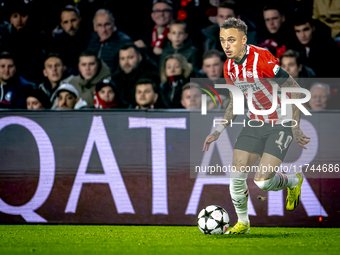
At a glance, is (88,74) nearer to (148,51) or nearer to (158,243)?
(148,51)

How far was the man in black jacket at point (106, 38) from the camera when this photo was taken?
21.9ft

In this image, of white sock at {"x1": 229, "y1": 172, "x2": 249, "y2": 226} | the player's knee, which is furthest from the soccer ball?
the player's knee

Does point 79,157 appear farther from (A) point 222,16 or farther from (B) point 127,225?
(A) point 222,16

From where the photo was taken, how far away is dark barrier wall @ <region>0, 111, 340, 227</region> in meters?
5.40

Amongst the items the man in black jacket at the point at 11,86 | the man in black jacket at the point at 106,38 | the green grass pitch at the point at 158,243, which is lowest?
the green grass pitch at the point at 158,243

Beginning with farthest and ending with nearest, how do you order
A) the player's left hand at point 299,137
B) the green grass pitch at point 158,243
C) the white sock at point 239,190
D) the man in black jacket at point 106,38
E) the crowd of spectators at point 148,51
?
the man in black jacket at point 106,38 < the crowd of spectators at point 148,51 < the white sock at point 239,190 < the player's left hand at point 299,137 < the green grass pitch at point 158,243

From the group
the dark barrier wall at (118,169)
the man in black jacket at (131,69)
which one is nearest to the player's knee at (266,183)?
the dark barrier wall at (118,169)

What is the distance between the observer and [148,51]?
661cm

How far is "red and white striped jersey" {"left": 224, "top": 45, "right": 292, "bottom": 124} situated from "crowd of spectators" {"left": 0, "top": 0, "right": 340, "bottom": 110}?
1805 millimetres

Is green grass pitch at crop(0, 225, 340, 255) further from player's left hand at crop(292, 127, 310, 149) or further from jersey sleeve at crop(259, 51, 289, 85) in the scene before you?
jersey sleeve at crop(259, 51, 289, 85)

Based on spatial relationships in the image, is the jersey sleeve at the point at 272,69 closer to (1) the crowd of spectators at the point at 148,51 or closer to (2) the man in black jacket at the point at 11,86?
(1) the crowd of spectators at the point at 148,51

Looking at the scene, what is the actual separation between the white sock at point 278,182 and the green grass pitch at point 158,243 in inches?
19.4

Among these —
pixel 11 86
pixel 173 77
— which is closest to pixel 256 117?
pixel 173 77

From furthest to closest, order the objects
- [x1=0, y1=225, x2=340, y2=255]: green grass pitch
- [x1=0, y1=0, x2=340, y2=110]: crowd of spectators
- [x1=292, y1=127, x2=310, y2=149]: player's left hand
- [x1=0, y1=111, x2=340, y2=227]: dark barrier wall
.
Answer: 1. [x1=0, y1=0, x2=340, y2=110]: crowd of spectators
2. [x1=0, y1=111, x2=340, y2=227]: dark barrier wall
3. [x1=292, y1=127, x2=310, y2=149]: player's left hand
4. [x1=0, y1=225, x2=340, y2=255]: green grass pitch
